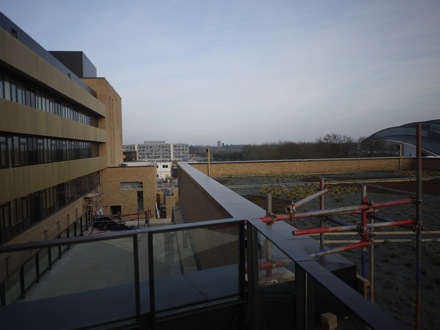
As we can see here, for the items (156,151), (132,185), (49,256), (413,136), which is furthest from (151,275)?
(156,151)

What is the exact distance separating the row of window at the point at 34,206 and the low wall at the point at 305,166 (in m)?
8.99

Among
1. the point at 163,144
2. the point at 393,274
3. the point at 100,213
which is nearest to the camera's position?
the point at 393,274

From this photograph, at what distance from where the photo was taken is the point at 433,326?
13.5ft

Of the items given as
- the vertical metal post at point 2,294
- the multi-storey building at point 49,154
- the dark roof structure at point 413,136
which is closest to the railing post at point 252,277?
the multi-storey building at point 49,154

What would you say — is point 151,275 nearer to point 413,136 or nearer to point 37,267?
point 37,267

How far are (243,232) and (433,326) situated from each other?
9.98 ft

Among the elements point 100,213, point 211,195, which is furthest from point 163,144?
point 211,195

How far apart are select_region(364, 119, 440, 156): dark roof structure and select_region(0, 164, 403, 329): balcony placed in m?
33.1

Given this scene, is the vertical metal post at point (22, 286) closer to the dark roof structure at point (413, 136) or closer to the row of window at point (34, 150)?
the row of window at point (34, 150)

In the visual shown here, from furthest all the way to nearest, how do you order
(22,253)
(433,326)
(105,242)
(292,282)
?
(433,326), (105,242), (22,253), (292,282)

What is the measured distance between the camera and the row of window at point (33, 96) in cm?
1515

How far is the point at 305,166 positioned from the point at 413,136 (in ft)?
128

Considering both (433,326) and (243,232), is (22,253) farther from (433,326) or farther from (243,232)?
(433,326)

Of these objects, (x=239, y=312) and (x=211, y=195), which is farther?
(x=211, y=195)
